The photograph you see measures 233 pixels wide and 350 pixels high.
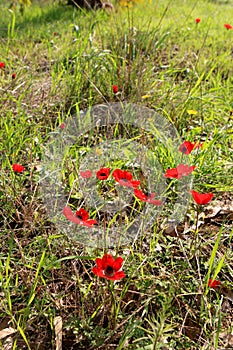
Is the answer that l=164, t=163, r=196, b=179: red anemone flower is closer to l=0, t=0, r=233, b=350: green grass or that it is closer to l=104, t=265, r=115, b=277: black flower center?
l=0, t=0, r=233, b=350: green grass

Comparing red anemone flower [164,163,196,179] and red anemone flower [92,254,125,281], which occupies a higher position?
red anemone flower [164,163,196,179]

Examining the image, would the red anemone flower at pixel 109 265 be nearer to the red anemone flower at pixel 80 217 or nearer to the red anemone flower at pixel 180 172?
the red anemone flower at pixel 80 217

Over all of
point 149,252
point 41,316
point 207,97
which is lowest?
point 41,316

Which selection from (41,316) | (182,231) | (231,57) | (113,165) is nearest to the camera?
(41,316)

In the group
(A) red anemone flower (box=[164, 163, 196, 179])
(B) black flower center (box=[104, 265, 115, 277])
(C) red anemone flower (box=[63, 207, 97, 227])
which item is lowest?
(B) black flower center (box=[104, 265, 115, 277])

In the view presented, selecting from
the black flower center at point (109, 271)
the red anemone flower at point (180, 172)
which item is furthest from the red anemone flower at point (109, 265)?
the red anemone flower at point (180, 172)

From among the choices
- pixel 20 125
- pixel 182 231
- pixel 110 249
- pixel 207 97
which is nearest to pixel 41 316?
pixel 110 249

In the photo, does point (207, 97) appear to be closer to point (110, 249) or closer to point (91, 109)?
point (91, 109)

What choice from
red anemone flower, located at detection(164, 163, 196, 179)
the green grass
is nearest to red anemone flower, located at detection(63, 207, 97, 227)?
the green grass
